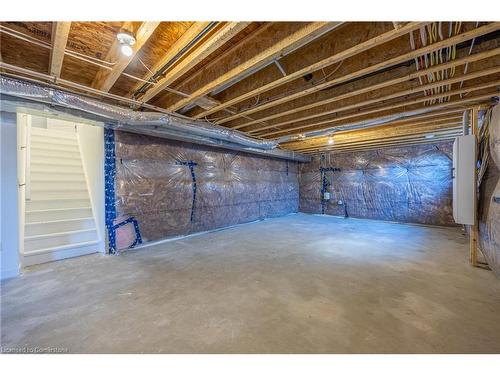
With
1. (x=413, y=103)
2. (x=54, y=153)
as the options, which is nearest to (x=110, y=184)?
(x=54, y=153)

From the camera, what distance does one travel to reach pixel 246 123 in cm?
379

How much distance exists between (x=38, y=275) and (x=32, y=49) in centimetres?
248

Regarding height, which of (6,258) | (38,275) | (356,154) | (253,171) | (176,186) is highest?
(356,154)

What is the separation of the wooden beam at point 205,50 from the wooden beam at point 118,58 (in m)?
0.38

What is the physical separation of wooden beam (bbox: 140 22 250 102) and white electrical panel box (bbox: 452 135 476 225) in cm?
309

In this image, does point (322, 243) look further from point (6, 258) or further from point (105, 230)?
point (6, 258)

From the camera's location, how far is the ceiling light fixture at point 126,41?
5.16 ft

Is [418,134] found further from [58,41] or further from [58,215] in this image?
[58,215]

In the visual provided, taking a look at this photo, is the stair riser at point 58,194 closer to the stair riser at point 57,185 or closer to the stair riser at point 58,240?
the stair riser at point 57,185

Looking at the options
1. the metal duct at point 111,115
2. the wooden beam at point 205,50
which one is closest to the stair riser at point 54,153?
the metal duct at point 111,115

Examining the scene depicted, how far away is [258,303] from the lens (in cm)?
187

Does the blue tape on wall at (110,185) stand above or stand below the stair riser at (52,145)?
below
